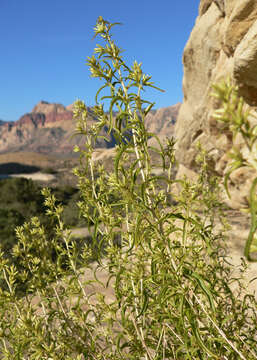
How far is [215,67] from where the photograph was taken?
8.41m

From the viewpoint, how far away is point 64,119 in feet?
536

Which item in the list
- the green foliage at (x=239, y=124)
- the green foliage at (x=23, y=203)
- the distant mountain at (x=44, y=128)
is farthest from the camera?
the distant mountain at (x=44, y=128)

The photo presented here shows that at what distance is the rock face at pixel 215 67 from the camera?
17.8ft

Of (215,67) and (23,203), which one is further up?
(215,67)

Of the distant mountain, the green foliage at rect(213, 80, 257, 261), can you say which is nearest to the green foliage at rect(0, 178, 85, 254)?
the green foliage at rect(213, 80, 257, 261)

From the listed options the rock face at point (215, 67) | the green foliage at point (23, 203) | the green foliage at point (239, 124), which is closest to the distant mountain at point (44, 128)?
the green foliage at point (23, 203)

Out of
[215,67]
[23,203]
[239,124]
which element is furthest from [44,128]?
[239,124]

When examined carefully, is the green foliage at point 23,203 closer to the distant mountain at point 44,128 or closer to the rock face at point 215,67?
the rock face at point 215,67

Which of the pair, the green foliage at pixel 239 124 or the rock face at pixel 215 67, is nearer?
the green foliage at pixel 239 124

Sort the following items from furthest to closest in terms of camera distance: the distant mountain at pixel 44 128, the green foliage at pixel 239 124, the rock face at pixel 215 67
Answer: the distant mountain at pixel 44 128
the rock face at pixel 215 67
the green foliage at pixel 239 124

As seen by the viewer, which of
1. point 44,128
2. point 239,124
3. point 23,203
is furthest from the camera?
point 44,128

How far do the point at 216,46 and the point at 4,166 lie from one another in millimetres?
50094

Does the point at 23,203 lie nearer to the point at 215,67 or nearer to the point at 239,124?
the point at 215,67

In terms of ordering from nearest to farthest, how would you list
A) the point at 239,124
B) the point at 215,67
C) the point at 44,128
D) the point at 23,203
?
the point at 239,124 → the point at 215,67 → the point at 23,203 → the point at 44,128
